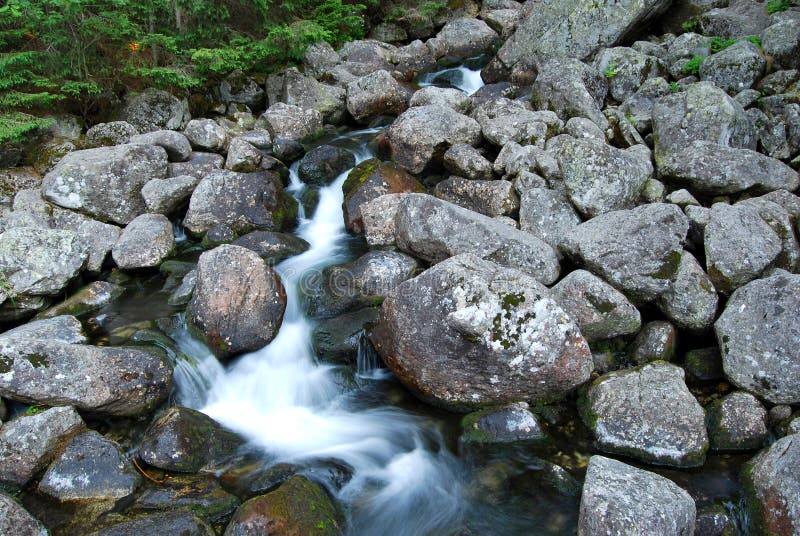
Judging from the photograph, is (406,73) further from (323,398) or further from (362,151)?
(323,398)

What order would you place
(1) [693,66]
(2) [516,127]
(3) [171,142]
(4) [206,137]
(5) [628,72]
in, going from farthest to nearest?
1. (5) [628,72]
2. (1) [693,66]
3. (4) [206,137]
4. (3) [171,142]
5. (2) [516,127]

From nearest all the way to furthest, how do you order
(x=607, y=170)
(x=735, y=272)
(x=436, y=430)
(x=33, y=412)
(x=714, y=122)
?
(x=33, y=412) < (x=436, y=430) < (x=735, y=272) < (x=607, y=170) < (x=714, y=122)

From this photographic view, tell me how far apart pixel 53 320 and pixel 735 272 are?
7967mm

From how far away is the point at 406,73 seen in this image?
1498 cm

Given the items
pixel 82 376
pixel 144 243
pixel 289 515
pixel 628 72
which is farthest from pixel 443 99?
pixel 289 515

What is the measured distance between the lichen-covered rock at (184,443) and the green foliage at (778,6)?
1302 cm

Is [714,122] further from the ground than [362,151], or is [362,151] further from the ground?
[714,122]

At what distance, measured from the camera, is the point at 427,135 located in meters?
9.63

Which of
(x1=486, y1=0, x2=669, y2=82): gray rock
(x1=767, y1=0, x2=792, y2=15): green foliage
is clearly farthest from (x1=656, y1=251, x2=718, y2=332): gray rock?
(x1=767, y1=0, x2=792, y2=15): green foliage

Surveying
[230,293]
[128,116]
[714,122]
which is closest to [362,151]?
[128,116]

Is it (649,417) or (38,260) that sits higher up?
(38,260)

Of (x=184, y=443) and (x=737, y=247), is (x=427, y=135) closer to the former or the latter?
(x=737, y=247)

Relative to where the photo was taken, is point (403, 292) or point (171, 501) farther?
point (403, 292)

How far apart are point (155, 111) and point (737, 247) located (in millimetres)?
10218
